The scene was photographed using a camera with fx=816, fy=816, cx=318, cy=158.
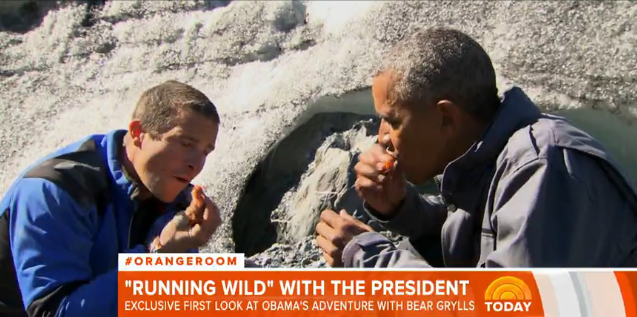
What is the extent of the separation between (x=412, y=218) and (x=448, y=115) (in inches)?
24.4

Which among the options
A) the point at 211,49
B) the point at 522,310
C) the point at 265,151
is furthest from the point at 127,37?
the point at 522,310

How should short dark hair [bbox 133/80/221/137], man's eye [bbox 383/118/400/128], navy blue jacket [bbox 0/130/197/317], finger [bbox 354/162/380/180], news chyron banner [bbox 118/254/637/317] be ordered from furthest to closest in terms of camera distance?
1. short dark hair [bbox 133/80/221/137]
2. finger [bbox 354/162/380/180]
3. navy blue jacket [bbox 0/130/197/317]
4. man's eye [bbox 383/118/400/128]
5. news chyron banner [bbox 118/254/637/317]

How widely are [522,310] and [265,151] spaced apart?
2.03m

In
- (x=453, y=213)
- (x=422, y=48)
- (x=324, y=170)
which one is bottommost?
(x=324, y=170)

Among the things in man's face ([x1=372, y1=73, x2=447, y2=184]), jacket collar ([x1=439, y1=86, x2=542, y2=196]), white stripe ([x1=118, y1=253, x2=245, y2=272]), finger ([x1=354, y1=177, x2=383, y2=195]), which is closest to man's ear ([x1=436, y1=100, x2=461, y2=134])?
man's face ([x1=372, y1=73, x2=447, y2=184])

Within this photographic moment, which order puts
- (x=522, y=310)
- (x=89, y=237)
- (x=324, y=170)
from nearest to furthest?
1. (x=522, y=310)
2. (x=89, y=237)
3. (x=324, y=170)

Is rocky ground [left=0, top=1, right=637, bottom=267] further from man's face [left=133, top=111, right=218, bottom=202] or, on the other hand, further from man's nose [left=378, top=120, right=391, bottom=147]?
man's nose [left=378, top=120, right=391, bottom=147]

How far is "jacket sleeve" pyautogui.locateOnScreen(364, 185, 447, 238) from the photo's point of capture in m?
3.17

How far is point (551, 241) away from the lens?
2.31 meters

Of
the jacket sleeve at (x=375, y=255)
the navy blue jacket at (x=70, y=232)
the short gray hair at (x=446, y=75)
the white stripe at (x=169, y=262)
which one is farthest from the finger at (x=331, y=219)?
the navy blue jacket at (x=70, y=232)

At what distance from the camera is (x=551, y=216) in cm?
231

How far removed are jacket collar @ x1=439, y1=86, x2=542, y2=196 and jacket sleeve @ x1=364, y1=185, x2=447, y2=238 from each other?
500 millimetres

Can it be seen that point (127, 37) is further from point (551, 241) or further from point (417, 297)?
point (551, 241)

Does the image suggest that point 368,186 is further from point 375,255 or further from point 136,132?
point 136,132
